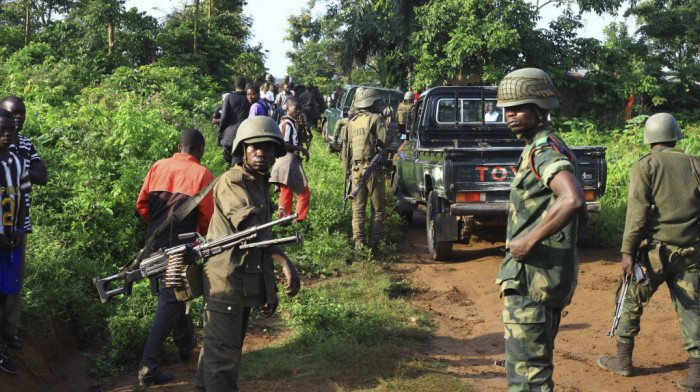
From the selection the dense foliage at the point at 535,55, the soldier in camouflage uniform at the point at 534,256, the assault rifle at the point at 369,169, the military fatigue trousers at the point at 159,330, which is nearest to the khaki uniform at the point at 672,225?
the soldier in camouflage uniform at the point at 534,256

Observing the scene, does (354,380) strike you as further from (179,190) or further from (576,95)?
(576,95)

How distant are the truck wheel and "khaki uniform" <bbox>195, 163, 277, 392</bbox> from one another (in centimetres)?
476

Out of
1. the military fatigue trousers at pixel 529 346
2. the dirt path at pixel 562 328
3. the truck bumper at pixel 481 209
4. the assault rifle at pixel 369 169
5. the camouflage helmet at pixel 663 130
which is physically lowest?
the dirt path at pixel 562 328

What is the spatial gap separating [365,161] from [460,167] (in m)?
1.28

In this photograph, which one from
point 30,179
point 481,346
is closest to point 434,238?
point 481,346

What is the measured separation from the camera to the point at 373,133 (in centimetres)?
834

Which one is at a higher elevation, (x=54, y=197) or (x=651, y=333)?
(x=54, y=197)

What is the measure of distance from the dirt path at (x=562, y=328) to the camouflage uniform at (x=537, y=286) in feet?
2.58

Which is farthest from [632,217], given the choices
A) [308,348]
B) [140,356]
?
[140,356]

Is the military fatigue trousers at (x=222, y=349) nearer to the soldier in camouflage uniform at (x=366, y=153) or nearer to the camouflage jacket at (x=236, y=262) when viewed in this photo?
the camouflage jacket at (x=236, y=262)

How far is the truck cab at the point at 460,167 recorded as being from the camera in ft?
25.1

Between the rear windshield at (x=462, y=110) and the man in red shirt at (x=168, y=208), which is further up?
the rear windshield at (x=462, y=110)

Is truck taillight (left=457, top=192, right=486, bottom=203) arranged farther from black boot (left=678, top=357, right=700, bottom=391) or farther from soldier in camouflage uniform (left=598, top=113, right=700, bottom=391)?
black boot (left=678, top=357, right=700, bottom=391)

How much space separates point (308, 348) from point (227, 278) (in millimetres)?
1978
